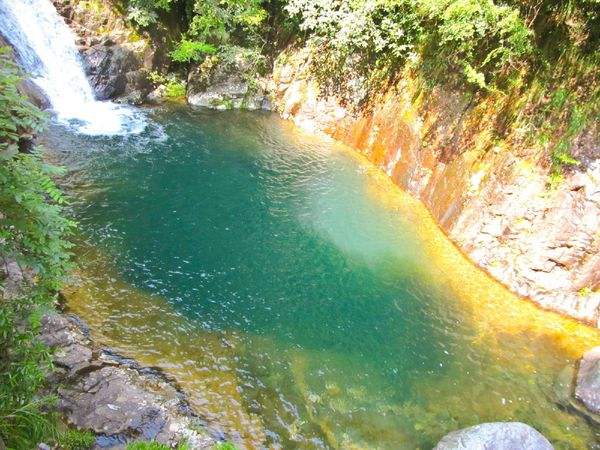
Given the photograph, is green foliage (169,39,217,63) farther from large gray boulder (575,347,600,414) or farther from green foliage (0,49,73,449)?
large gray boulder (575,347,600,414)

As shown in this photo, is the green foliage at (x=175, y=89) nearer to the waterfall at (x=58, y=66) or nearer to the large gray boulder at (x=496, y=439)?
the waterfall at (x=58, y=66)

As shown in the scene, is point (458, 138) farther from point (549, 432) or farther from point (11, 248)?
point (11, 248)

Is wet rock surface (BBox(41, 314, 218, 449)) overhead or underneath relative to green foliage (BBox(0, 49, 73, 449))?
underneath

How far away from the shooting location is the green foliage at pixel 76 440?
5828 mm

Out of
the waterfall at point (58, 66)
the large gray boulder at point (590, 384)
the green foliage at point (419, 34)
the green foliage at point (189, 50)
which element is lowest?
the large gray boulder at point (590, 384)

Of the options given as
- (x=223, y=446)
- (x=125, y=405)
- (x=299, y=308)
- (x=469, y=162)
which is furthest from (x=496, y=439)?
(x=469, y=162)

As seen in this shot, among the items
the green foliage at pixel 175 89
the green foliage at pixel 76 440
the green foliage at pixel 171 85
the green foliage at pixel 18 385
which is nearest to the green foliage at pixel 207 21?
the green foliage at pixel 171 85

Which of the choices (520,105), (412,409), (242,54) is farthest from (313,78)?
(412,409)

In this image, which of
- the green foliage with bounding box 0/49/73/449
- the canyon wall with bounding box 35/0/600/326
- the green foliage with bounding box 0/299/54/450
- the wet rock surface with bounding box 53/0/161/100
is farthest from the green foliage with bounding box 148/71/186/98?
the green foliage with bounding box 0/299/54/450

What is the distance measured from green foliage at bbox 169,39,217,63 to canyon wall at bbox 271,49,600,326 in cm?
783

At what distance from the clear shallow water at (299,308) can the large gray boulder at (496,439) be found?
1.98 ft

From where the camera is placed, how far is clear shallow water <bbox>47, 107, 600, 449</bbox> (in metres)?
7.89

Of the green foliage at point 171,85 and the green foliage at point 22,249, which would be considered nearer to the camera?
the green foliage at point 22,249

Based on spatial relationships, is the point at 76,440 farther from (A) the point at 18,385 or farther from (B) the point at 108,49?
(B) the point at 108,49
